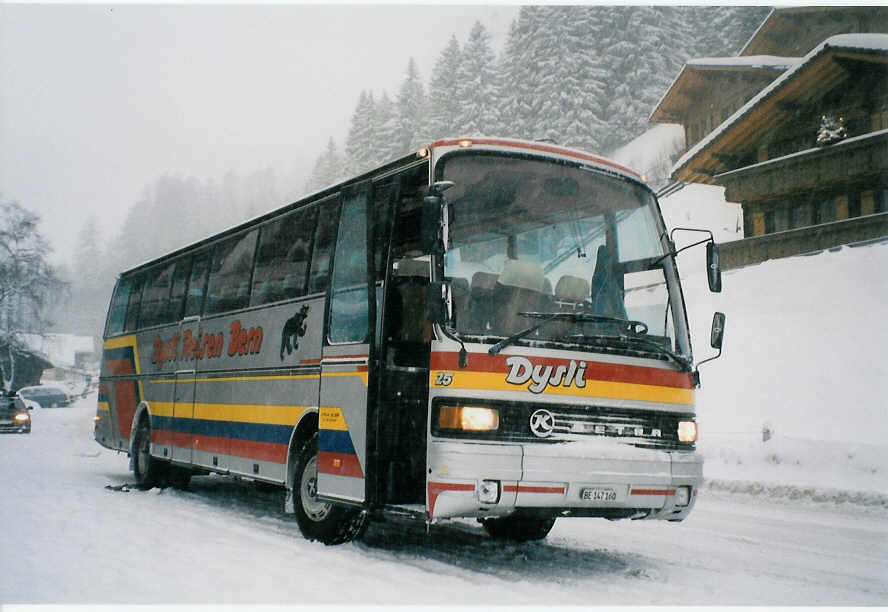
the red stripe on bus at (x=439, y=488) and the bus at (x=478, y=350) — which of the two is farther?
the bus at (x=478, y=350)

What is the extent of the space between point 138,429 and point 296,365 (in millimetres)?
5963

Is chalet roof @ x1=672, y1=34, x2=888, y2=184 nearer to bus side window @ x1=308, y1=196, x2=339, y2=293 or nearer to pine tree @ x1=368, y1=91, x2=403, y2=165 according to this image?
pine tree @ x1=368, y1=91, x2=403, y2=165

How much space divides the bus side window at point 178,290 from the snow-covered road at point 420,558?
268 centimetres

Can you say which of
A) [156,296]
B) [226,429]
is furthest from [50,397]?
[226,429]

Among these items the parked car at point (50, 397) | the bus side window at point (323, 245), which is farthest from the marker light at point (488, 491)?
the parked car at point (50, 397)

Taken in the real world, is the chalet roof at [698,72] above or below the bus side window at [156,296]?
above

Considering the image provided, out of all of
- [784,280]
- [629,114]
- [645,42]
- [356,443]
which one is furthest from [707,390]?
[356,443]

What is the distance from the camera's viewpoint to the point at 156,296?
45.0 feet

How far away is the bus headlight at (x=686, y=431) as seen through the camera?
7.35 meters

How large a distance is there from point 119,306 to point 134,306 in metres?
1.02

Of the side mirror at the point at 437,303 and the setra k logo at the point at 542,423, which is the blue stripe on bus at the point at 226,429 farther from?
the setra k logo at the point at 542,423

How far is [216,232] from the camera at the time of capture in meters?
11.8

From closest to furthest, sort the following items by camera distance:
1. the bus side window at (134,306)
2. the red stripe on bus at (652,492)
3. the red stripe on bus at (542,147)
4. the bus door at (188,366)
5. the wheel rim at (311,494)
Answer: the red stripe on bus at (652,492) < the red stripe on bus at (542,147) < the wheel rim at (311,494) < the bus door at (188,366) < the bus side window at (134,306)

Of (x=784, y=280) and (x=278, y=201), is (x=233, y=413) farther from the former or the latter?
(x=784, y=280)
